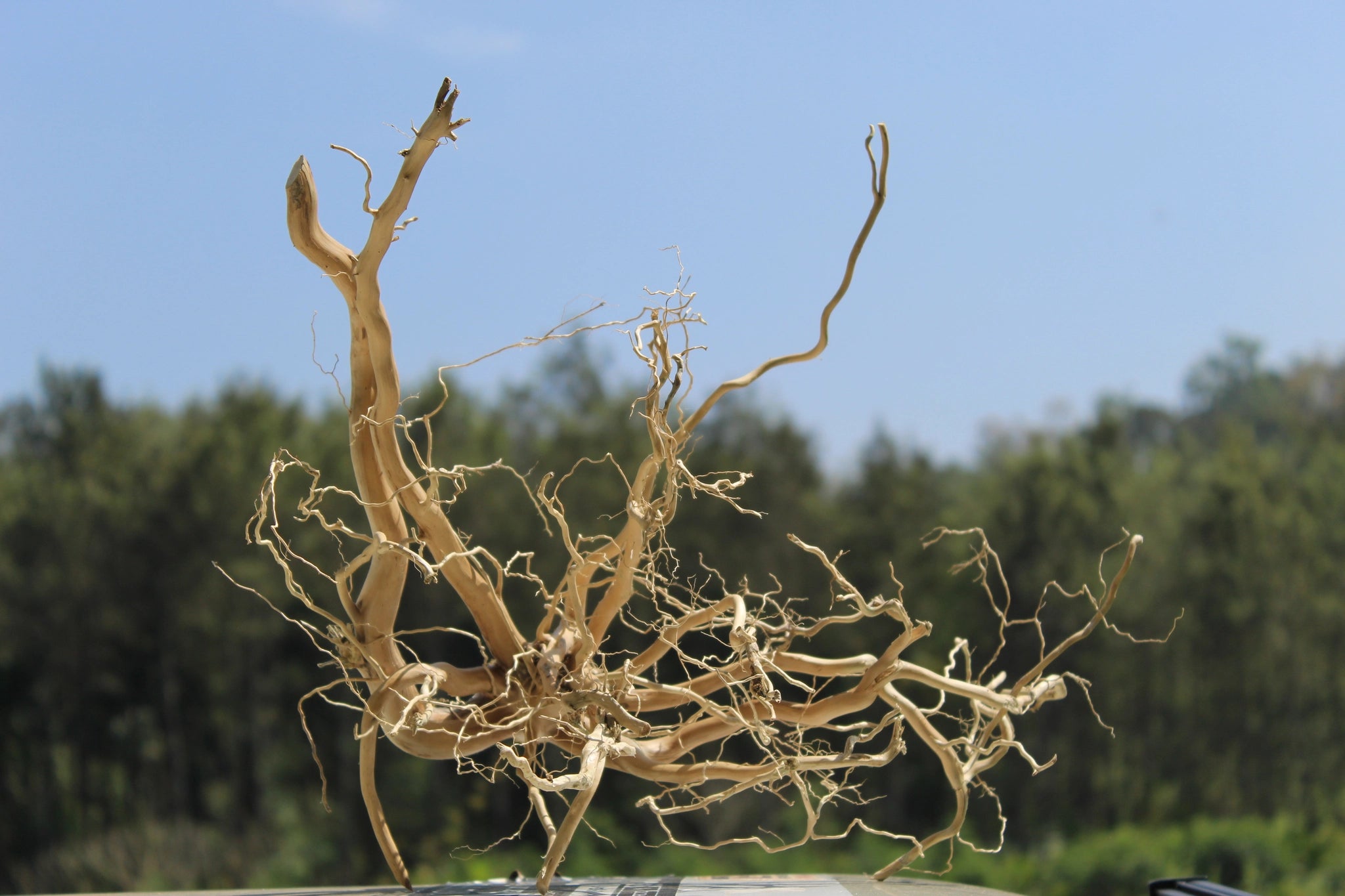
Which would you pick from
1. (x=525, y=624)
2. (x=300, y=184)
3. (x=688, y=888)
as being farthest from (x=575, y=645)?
(x=525, y=624)

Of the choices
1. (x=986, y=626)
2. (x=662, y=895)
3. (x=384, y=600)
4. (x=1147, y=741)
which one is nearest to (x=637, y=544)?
(x=384, y=600)

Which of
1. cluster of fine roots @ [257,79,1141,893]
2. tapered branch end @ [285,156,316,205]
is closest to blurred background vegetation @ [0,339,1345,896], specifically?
cluster of fine roots @ [257,79,1141,893]

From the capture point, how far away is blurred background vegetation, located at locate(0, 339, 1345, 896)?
671cm

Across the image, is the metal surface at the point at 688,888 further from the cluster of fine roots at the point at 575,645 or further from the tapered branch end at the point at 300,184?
the tapered branch end at the point at 300,184

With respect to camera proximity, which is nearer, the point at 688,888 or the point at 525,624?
the point at 688,888

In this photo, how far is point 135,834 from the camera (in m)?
6.68

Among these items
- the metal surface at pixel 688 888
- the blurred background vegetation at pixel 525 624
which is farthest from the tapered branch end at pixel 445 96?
the blurred background vegetation at pixel 525 624

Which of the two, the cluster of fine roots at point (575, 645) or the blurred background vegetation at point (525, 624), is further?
the blurred background vegetation at point (525, 624)

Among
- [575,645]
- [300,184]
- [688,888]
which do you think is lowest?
[688,888]

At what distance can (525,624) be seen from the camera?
21.3 feet

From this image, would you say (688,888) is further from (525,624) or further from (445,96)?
(525,624)

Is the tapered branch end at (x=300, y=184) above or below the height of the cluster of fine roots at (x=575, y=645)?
above

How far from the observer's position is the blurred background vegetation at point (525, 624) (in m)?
6.71

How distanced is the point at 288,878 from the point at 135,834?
984 millimetres
